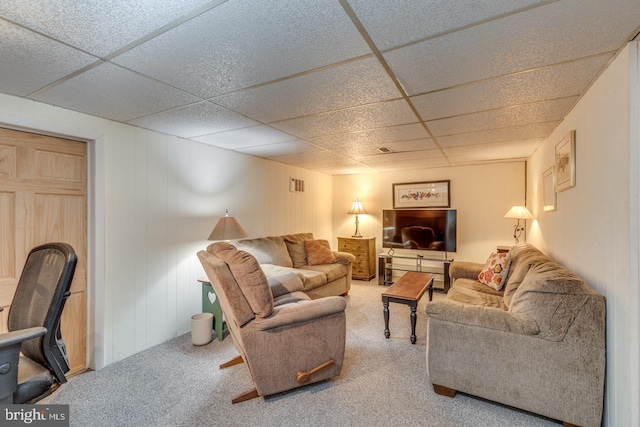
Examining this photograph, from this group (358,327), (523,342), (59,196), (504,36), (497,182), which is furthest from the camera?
(497,182)

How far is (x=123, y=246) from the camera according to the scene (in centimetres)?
266

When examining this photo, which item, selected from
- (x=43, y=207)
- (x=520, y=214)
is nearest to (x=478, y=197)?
(x=520, y=214)

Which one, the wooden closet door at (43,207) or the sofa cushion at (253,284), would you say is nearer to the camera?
the sofa cushion at (253,284)

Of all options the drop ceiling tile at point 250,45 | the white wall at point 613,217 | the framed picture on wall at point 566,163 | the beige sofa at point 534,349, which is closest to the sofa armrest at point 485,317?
the beige sofa at point 534,349

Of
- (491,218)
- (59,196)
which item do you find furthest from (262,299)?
(491,218)

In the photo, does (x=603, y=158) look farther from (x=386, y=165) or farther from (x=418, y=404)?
(x=386, y=165)

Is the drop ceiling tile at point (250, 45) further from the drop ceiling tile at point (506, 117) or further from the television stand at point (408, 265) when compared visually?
the television stand at point (408, 265)

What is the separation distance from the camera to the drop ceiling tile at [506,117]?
7.45 feet

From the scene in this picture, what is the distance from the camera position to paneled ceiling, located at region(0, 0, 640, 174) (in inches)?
47.2

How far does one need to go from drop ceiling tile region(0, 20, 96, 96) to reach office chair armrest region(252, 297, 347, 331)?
72.2 inches

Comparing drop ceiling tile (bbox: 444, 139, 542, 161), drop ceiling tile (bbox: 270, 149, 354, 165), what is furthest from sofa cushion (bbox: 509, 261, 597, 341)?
A: drop ceiling tile (bbox: 270, 149, 354, 165)

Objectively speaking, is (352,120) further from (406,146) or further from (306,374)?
(306,374)

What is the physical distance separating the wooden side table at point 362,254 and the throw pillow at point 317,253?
98 centimetres

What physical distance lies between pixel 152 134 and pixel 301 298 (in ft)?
7.25
